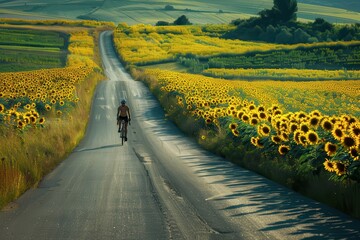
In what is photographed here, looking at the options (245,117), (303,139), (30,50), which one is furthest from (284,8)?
(303,139)

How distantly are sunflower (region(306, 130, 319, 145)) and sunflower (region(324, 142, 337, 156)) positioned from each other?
3.53 feet

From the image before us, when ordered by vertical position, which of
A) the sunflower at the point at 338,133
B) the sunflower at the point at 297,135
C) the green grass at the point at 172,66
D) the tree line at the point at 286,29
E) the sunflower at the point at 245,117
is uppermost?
the sunflower at the point at 338,133

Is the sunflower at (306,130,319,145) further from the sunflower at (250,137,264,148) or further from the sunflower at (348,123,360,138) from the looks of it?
the sunflower at (250,137,264,148)

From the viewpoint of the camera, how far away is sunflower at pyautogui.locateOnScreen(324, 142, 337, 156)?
38.1 ft

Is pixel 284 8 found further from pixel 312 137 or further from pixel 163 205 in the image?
pixel 163 205

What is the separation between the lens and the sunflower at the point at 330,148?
11602mm

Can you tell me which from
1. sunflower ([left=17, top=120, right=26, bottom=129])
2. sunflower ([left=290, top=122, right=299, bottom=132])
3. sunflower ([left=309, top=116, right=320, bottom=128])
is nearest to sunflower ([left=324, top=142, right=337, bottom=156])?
sunflower ([left=309, top=116, right=320, bottom=128])

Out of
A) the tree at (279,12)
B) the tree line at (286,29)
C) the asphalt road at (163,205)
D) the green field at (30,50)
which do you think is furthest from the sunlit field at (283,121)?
the tree at (279,12)

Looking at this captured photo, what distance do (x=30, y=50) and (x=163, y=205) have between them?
86.4 meters

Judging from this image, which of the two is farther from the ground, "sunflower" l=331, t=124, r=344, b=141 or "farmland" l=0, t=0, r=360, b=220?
"sunflower" l=331, t=124, r=344, b=141

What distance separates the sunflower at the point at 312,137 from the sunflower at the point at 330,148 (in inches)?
42.3

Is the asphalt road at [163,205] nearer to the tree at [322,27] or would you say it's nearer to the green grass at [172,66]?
the green grass at [172,66]

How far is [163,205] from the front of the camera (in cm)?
1085

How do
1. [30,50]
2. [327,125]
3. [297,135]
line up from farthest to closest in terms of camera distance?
1. [30,50]
2. [297,135]
3. [327,125]
